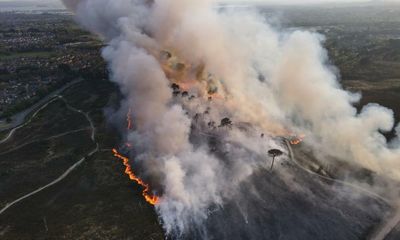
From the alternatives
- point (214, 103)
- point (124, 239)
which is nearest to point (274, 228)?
point (124, 239)

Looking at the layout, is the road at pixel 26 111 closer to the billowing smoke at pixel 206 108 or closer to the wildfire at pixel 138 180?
the billowing smoke at pixel 206 108

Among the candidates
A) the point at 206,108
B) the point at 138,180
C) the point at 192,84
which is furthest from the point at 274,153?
the point at 192,84

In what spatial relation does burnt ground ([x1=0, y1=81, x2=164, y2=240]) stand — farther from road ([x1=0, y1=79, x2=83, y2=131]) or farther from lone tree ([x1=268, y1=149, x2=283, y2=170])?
lone tree ([x1=268, y1=149, x2=283, y2=170])

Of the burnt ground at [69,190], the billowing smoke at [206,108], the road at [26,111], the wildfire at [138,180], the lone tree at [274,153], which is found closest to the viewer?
the burnt ground at [69,190]

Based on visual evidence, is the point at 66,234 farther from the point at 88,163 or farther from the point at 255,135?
the point at 255,135

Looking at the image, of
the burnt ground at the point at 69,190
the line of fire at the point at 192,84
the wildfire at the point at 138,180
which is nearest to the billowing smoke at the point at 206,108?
the line of fire at the point at 192,84

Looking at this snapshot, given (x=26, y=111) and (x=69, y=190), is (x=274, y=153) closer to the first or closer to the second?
(x=69, y=190)
